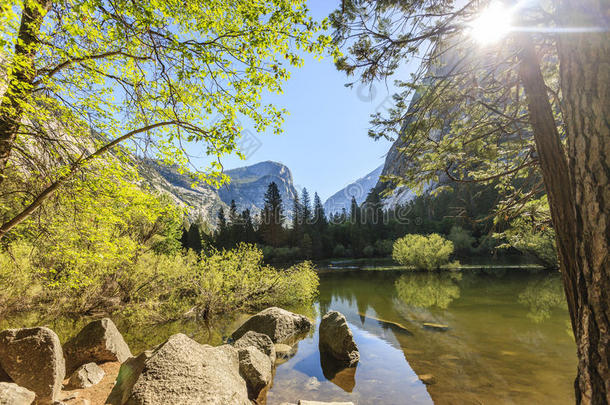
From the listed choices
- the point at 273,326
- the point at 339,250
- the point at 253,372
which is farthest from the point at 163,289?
the point at 339,250

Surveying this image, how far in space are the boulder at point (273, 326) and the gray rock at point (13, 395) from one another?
19.0 feet

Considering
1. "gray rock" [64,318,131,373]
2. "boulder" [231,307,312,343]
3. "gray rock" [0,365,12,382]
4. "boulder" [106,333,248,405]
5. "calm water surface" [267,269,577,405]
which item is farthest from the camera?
"boulder" [231,307,312,343]

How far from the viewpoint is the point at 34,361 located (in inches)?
177

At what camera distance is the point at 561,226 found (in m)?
2.55

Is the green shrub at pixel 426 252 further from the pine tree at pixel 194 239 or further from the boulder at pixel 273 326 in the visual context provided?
the pine tree at pixel 194 239

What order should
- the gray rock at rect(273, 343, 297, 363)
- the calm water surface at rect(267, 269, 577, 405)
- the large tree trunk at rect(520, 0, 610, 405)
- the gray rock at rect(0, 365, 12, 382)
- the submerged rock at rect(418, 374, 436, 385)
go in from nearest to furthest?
the large tree trunk at rect(520, 0, 610, 405), the gray rock at rect(0, 365, 12, 382), the calm water surface at rect(267, 269, 577, 405), the submerged rock at rect(418, 374, 436, 385), the gray rock at rect(273, 343, 297, 363)

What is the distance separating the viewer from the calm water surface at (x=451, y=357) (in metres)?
5.81

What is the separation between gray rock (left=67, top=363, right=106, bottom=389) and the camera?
5077 mm

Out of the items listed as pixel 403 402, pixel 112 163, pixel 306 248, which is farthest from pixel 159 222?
pixel 306 248

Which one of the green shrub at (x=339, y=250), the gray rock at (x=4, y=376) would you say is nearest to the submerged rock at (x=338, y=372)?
the gray rock at (x=4, y=376)

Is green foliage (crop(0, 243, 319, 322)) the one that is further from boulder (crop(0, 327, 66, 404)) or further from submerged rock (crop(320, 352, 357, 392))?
boulder (crop(0, 327, 66, 404))

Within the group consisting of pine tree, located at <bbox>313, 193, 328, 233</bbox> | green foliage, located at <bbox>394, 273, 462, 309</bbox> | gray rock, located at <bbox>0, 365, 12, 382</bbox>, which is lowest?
green foliage, located at <bbox>394, 273, 462, 309</bbox>

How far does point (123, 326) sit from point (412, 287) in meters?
17.7

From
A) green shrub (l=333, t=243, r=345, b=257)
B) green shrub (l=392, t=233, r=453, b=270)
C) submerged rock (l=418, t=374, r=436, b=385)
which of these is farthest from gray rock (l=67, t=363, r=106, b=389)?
green shrub (l=333, t=243, r=345, b=257)
